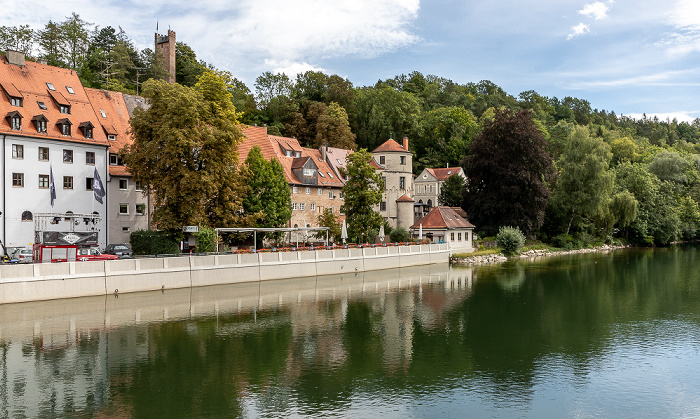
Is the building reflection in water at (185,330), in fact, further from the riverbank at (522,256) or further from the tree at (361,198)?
the riverbank at (522,256)

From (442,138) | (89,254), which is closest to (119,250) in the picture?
(89,254)

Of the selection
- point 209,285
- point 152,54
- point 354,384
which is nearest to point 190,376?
point 354,384

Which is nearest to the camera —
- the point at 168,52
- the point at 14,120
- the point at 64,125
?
the point at 14,120

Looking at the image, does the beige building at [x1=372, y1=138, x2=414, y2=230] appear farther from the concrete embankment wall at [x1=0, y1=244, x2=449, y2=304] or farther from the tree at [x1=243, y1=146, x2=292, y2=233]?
the tree at [x1=243, y1=146, x2=292, y2=233]

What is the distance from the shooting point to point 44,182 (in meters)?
47.7

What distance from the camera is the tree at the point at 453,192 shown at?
79438mm

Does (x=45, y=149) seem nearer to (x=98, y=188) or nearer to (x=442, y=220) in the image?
(x=98, y=188)

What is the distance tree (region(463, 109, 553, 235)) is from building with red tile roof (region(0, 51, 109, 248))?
45.0 metres

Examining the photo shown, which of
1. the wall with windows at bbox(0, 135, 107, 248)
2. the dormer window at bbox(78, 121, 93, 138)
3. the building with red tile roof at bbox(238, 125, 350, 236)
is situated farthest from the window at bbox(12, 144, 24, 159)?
the building with red tile roof at bbox(238, 125, 350, 236)

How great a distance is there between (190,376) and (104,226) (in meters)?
34.7

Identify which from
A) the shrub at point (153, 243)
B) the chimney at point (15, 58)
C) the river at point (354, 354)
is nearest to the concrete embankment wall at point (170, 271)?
the river at point (354, 354)

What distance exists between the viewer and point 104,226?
51.2m

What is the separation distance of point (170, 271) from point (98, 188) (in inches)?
586

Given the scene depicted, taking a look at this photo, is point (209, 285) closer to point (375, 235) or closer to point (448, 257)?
point (375, 235)
